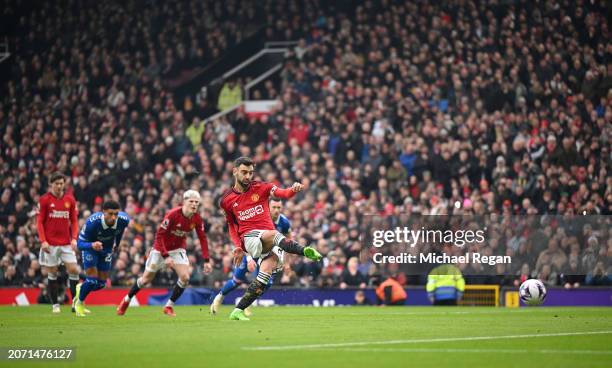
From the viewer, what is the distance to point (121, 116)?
37281mm

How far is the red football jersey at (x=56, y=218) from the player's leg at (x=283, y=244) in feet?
21.9

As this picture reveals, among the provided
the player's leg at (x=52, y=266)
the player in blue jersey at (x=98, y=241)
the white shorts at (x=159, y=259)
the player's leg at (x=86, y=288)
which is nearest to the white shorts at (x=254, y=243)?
the white shorts at (x=159, y=259)

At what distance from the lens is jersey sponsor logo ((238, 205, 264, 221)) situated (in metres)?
16.3

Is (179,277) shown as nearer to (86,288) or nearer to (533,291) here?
(86,288)

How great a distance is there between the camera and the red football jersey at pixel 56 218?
855 inches

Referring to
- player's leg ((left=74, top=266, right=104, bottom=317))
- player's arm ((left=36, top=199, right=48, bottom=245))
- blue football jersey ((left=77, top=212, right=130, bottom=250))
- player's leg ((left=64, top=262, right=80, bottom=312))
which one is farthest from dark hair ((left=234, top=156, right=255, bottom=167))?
player's leg ((left=64, top=262, right=80, bottom=312))

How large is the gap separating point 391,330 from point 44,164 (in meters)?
23.5

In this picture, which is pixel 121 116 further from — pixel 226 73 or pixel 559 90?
pixel 559 90

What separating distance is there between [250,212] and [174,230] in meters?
4.08

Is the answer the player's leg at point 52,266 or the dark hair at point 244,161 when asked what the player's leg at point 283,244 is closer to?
the dark hair at point 244,161

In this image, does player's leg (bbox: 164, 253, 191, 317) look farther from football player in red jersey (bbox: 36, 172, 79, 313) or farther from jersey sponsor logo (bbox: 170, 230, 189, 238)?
football player in red jersey (bbox: 36, 172, 79, 313)

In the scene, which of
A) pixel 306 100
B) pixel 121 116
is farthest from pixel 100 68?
pixel 306 100

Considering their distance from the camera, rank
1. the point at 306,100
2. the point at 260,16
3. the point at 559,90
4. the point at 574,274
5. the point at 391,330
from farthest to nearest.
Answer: the point at 260,16, the point at 306,100, the point at 559,90, the point at 574,274, the point at 391,330

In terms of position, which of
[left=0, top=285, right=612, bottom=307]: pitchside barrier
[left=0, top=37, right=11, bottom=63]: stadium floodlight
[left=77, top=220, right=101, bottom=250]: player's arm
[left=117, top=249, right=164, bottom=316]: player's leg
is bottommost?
[left=0, top=285, right=612, bottom=307]: pitchside barrier
